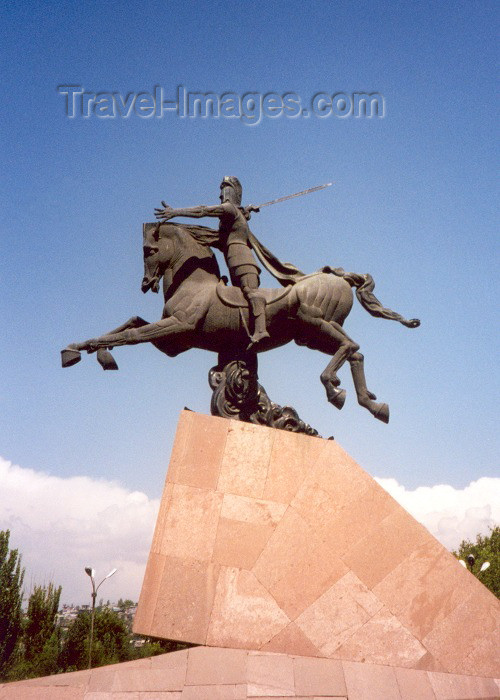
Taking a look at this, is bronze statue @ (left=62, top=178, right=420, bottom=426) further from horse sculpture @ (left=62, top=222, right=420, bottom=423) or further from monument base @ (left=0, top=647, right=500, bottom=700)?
monument base @ (left=0, top=647, right=500, bottom=700)

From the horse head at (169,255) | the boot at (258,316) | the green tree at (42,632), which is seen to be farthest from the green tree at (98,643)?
the boot at (258,316)

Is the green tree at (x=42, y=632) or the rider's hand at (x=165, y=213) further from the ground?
the rider's hand at (x=165, y=213)

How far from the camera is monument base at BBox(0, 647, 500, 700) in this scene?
19.3 feet

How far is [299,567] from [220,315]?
11.8 ft

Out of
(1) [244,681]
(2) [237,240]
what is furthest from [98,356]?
(1) [244,681]

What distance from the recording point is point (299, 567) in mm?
6949

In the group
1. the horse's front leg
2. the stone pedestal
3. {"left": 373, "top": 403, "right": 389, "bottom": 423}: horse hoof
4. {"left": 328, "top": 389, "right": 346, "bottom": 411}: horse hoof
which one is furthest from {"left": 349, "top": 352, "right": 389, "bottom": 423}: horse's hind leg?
the horse's front leg

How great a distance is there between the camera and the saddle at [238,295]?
8.77 m

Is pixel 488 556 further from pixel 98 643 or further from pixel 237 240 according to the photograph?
pixel 237 240

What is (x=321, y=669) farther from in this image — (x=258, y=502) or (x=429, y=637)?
(x=258, y=502)

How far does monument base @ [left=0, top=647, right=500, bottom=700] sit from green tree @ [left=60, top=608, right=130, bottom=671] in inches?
1181

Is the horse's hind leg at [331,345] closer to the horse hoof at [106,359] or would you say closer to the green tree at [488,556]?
the horse hoof at [106,359]

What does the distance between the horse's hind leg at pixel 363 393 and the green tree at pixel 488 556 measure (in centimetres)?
3300

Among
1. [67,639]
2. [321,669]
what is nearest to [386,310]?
[321,669]
